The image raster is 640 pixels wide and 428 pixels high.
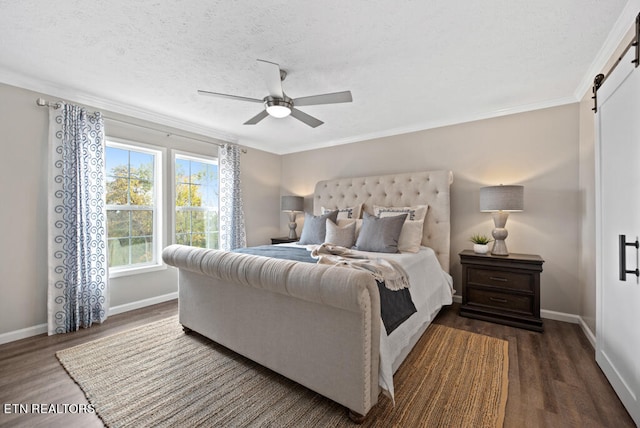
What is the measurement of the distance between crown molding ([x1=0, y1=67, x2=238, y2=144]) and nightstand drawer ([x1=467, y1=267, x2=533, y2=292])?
13.4 feet

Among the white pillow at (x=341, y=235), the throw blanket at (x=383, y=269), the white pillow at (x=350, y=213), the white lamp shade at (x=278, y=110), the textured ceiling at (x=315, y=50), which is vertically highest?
the textured ceiling at (x=315, y=50)

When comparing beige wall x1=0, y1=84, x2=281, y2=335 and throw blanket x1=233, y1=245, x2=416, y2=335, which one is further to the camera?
beige wall x1=0, y1=84, x2=281, y2=335

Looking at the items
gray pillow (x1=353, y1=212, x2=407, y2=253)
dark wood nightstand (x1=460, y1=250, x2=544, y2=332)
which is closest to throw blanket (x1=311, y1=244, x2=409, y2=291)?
gray pillow (x1=353, y1=212, x2=407, y2=253)

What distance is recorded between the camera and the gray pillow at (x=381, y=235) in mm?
2979

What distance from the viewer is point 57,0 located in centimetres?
164

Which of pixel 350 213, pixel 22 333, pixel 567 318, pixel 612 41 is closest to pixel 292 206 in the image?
pixel 350 213

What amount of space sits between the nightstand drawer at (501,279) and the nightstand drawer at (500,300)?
0.28 ft

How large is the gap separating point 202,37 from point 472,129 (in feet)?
10.4

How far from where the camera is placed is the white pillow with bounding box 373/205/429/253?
311cm

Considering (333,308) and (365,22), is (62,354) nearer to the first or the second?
(333,308)

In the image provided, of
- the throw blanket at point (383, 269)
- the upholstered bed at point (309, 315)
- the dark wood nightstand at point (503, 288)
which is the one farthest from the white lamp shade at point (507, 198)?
the throw blanket at point (383, 269)

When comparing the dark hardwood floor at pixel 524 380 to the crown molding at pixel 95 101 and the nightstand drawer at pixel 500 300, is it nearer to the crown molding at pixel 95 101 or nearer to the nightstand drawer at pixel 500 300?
the nightstand drawer at pixel 500 300

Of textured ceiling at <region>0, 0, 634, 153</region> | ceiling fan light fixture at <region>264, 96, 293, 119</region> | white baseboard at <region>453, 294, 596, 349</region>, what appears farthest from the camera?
white baseboard at <region>453, 294, 596, 349</region>

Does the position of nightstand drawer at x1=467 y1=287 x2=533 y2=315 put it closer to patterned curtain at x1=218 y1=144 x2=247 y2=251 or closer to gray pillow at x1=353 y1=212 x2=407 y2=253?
gray pillow at x1=353 y1=212 x2=407 y2=253
